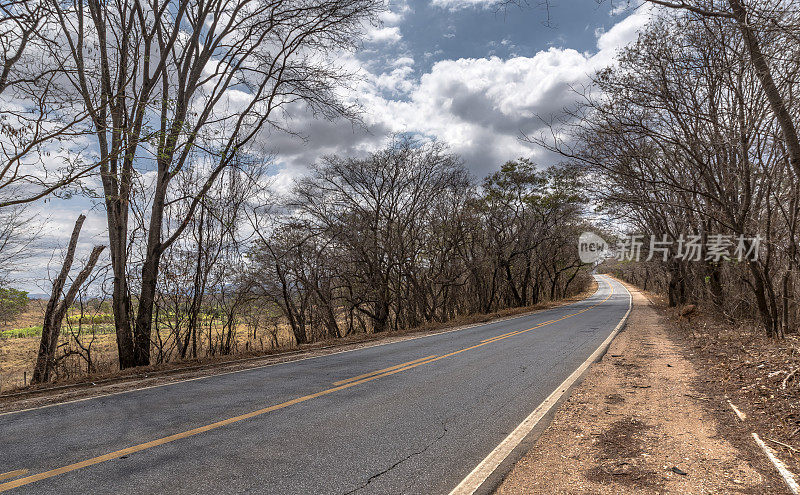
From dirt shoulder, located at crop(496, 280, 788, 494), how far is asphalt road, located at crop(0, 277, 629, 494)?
0.56m

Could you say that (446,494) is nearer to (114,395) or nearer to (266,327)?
(114,395)

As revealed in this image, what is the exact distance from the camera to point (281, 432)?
452cm

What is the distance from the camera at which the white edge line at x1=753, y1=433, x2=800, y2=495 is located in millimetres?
3342

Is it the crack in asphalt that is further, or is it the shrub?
the shrub

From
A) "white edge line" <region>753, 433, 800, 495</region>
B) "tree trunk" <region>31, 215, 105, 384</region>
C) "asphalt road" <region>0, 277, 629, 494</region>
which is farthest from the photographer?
"tree trunk" <region>31, 215, 105, 384</region>

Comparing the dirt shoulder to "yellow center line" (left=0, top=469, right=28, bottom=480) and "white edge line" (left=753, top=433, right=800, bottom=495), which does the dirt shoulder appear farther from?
"yellow center line" (left=0, top=469, right=28, bottom=480)

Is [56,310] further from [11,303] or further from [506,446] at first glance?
[11,303]

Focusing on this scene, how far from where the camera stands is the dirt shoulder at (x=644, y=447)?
3.49 meters

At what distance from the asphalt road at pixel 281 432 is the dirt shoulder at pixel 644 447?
56cm

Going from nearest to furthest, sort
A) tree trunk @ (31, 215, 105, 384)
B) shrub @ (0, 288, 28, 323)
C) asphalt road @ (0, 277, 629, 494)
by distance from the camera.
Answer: asphalt road @ (0, 277, 629, 494), tree trunk @ (31, 215, 105, 384), shrub @ (0, 288, 28, 323)

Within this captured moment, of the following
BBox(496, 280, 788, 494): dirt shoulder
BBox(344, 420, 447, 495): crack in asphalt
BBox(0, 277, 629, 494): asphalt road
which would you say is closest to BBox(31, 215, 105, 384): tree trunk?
BBox(0, 277, 629, 494): asphalt road

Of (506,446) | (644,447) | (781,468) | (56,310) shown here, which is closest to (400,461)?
(506,446)

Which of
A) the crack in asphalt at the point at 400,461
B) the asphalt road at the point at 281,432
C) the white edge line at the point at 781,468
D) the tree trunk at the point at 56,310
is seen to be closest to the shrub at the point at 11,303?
the tree trunk at the point at 56,310

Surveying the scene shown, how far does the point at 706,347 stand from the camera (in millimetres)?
10742
